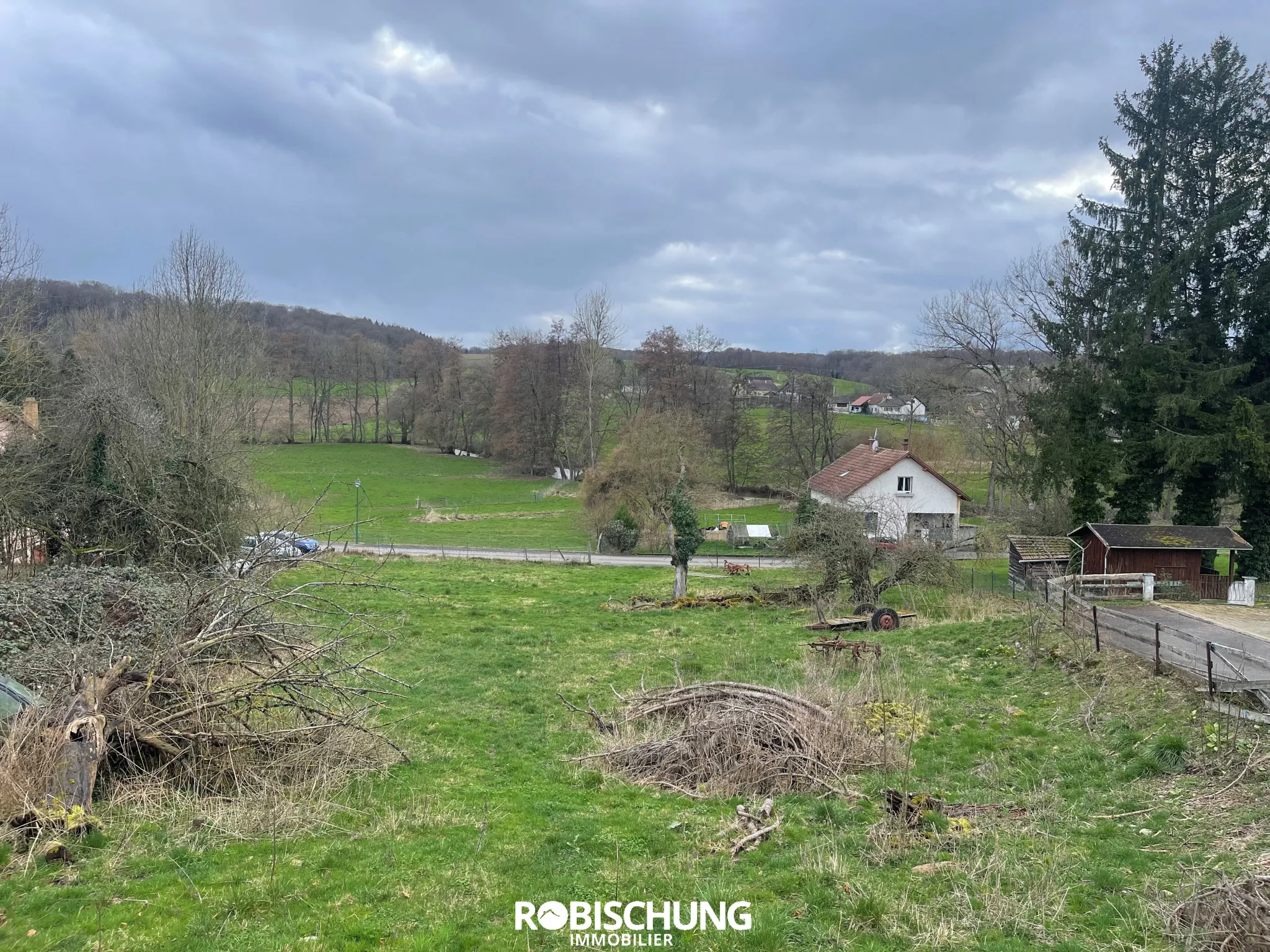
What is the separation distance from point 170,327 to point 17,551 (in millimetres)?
12077

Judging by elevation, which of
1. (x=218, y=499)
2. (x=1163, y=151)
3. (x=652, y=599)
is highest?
(x=1163, y=151)

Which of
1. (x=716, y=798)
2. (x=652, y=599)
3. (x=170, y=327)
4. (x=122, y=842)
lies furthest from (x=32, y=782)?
(x=170, y=327)

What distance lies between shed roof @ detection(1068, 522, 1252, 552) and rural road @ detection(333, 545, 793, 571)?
14.7 metres

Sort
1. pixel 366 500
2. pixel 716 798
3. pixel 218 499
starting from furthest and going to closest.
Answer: pixel 366 500, pixel 218 499, pixel 716 798

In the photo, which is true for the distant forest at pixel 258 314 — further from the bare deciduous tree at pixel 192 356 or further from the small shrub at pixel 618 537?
the small shrub at pixel 618 537

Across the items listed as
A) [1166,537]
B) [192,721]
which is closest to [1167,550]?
[1166,537]

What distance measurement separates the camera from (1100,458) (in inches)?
1076

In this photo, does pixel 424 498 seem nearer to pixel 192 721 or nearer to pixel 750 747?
pixel 192 721

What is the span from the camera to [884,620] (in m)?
20.1

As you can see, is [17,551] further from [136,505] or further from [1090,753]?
[1090,753]

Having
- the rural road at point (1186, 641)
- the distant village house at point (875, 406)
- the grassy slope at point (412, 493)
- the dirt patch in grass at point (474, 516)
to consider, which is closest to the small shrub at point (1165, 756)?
the rural road at point (1186, 641)

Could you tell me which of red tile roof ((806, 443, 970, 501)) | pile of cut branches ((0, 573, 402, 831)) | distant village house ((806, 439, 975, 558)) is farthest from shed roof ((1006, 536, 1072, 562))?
pile of cut branches ((0, 573, 402, 831))

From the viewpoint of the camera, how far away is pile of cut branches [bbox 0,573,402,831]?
734 cm

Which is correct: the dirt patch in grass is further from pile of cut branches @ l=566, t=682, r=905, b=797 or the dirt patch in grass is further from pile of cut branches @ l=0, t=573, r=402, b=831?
pile of cut branches @ l=566, t=682, r=905, b=797
